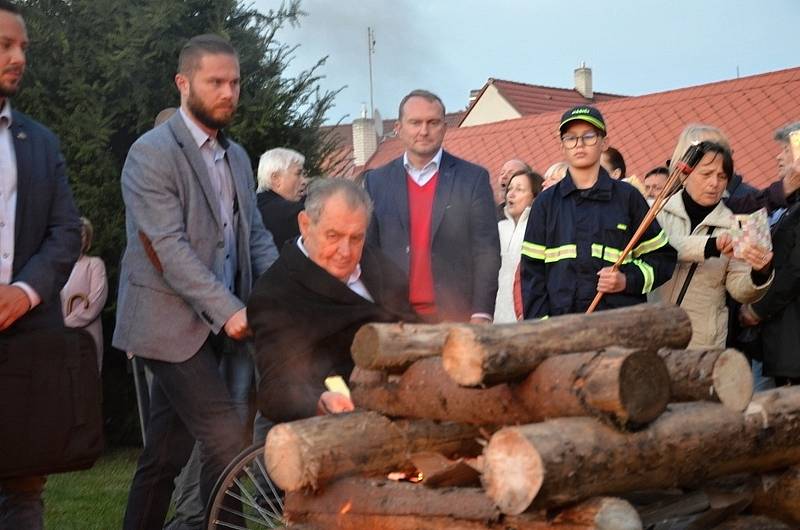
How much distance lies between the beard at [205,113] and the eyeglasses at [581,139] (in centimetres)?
170

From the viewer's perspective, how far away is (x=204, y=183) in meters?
6.23

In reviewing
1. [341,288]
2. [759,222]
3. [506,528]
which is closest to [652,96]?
[759,222]

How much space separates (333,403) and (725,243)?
101 inches

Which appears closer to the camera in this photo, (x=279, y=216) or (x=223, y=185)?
(x=223, y=185)

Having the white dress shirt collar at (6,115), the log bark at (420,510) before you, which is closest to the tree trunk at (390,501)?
the log bark at (420,510)

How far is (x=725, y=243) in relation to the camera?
6.77 m

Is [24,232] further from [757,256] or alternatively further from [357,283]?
[757,256]

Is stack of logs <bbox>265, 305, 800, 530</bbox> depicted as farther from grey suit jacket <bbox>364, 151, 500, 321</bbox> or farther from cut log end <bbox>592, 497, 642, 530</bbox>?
grey suit jacket <bbox>364, 151, 500, 321</bbox>

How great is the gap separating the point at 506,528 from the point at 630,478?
1.31 feet

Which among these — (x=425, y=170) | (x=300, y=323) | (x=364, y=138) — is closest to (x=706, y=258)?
(x=425, y=170)

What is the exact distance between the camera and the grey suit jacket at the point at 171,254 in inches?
237

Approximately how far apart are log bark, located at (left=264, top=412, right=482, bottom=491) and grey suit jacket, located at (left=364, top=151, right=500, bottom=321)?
226cm

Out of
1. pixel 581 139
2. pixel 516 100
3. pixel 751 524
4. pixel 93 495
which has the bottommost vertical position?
pixel 93 495

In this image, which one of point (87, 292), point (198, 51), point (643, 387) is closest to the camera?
point (643, 387)
